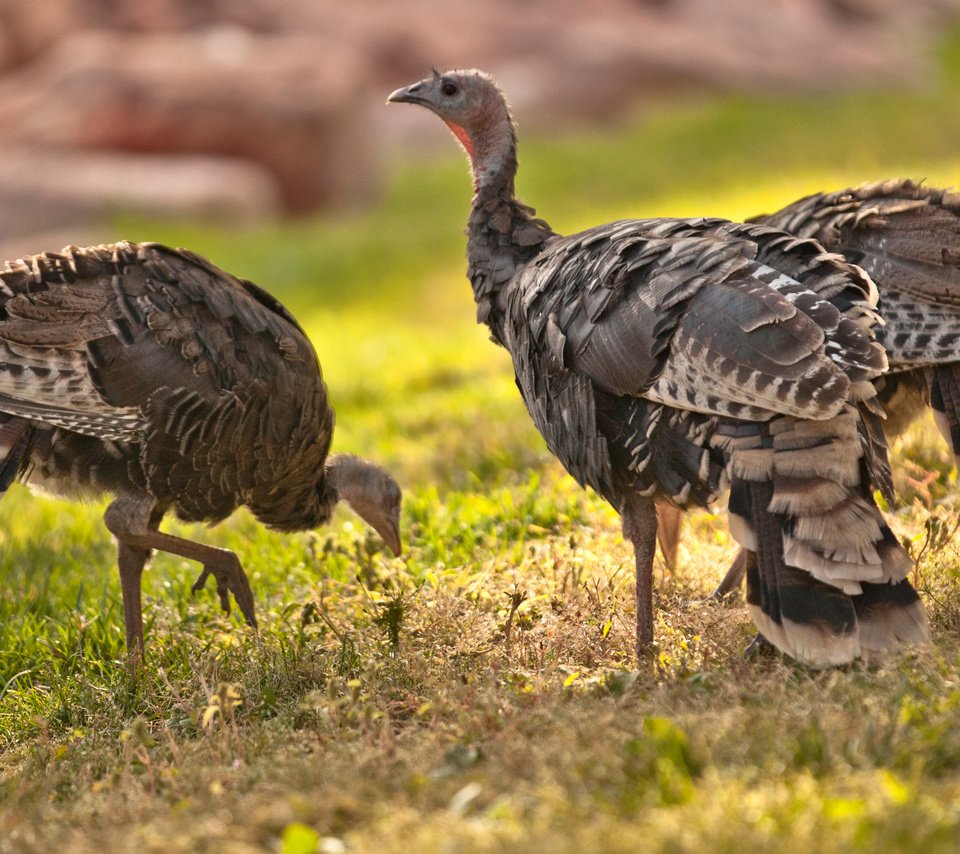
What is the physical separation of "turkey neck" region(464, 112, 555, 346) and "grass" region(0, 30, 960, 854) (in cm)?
100

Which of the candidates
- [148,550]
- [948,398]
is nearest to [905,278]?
[948,398]

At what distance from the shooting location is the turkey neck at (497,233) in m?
5.15

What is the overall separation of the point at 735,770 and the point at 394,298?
426 inches

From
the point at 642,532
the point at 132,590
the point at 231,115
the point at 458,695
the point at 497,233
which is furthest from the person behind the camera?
the point at 231,115

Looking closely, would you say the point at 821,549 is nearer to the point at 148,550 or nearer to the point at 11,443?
the point at 148,550

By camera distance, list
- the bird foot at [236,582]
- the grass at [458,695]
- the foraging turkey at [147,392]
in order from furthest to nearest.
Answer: the bird foot at [236,582] < the foraging turkey at [147,392] < the grass at [458,695]

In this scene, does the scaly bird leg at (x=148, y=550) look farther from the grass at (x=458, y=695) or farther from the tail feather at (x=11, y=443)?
the tail feather at (x=11, y=443)

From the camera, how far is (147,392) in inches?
190

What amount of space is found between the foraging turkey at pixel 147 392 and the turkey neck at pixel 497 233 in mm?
730

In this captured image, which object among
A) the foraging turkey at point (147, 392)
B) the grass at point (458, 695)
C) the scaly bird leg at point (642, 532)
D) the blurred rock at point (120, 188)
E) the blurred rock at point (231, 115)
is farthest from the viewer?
the blurred rock at point (231, 115)

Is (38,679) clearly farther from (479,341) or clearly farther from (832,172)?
(832,172)

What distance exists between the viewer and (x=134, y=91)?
740 inches

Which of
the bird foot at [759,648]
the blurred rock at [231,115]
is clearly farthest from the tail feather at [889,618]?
the blurred rock at [231,115]

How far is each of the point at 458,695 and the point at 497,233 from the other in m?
1.96
